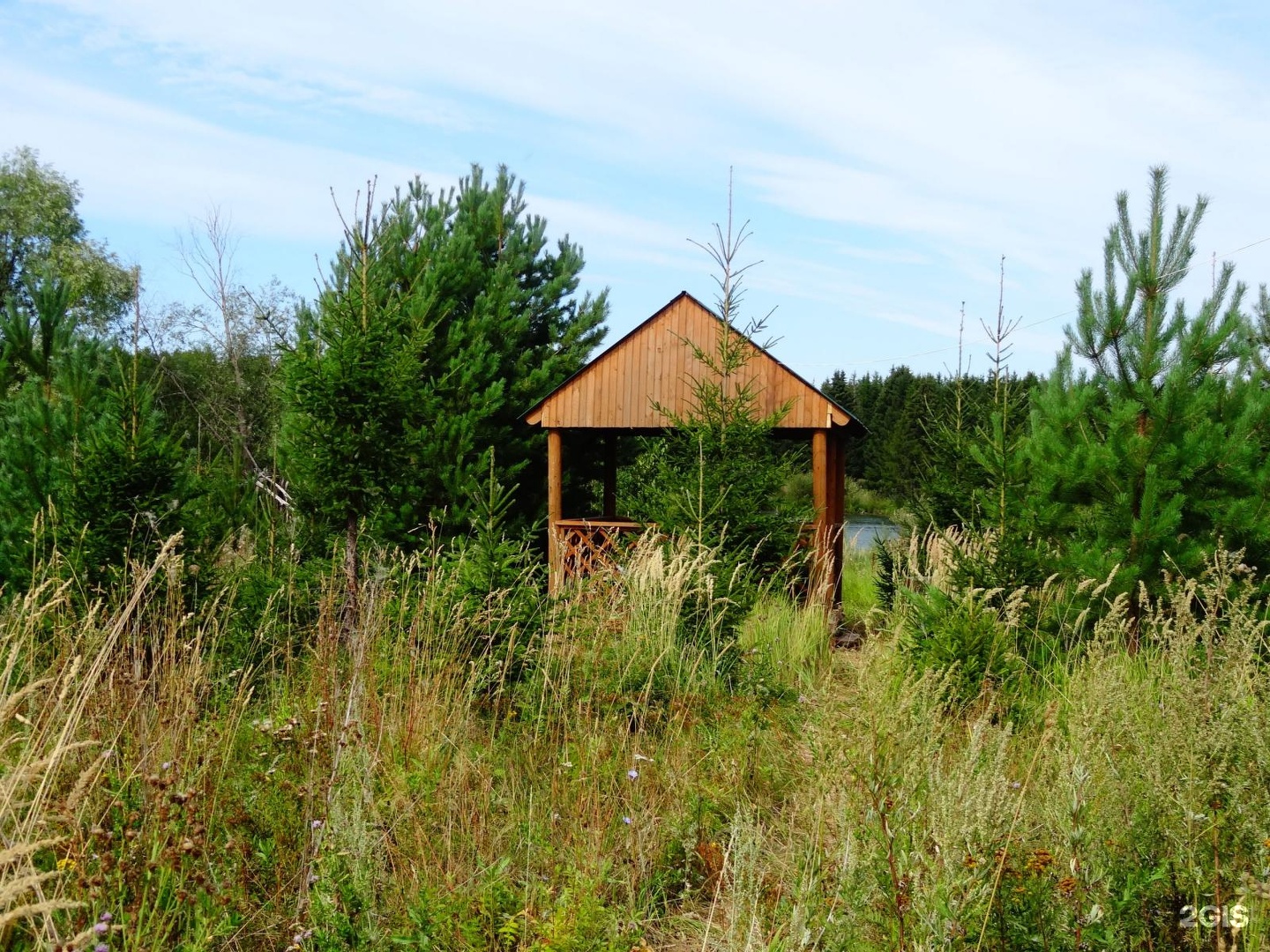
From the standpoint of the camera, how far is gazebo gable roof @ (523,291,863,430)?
1299 cm

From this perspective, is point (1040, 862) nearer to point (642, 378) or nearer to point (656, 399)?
point (656, 399)

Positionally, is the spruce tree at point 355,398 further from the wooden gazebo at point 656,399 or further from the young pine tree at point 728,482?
the wooden gazebo at point 656,399

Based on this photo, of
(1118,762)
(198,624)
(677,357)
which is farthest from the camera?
(677,357)

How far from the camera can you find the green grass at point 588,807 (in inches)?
112

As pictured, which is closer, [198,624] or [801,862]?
[801,862]

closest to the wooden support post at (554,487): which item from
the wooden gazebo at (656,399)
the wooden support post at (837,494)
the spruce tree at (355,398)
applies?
the wooden gazebo at (656,399)

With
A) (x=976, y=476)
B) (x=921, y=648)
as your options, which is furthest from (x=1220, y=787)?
(x=976, y=476)

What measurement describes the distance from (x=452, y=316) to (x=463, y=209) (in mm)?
2205

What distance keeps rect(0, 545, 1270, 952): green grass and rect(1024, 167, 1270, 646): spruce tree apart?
242cm

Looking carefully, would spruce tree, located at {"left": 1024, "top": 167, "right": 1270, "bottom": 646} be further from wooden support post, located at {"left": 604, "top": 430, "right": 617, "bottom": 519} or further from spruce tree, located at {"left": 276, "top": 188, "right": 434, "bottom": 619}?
wooden support post, located at {"left": 604, "top": 430, "right": 617, "bottom": 519}

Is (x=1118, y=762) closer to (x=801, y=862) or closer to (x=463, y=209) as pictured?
(x=801, y=862)

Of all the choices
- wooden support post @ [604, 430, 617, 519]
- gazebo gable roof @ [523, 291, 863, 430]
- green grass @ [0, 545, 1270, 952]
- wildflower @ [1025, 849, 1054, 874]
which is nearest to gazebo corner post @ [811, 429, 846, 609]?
gazebo gable roof @ [523, 291, 863, 430]

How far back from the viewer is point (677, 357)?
13.1 meters

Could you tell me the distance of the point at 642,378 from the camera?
13203mm
